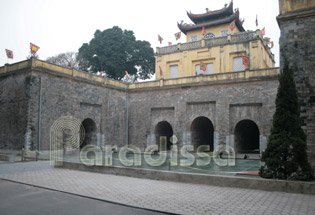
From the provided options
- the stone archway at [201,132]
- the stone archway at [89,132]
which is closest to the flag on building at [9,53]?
the stone archway at [89,132]

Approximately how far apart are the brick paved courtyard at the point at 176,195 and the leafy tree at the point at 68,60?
1054 inches

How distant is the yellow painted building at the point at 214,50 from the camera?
22938mm

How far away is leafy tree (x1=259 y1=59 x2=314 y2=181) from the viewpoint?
7.38 meters

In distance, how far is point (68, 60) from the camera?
119 feet

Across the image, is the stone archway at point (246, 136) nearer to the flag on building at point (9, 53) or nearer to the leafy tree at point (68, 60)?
the flag on building at point (9, 53)

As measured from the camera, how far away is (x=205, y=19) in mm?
28562

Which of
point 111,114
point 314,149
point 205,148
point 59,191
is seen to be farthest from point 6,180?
point 205,148

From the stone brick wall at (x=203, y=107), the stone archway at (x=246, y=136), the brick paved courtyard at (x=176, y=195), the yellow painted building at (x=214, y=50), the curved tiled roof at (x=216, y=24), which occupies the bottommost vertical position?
the brick paved courtyard at (x=176, y=195)

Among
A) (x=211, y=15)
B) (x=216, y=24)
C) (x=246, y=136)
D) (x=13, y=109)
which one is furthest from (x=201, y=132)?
(x=13, y=109)

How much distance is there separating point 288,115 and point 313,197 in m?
→ 2.42

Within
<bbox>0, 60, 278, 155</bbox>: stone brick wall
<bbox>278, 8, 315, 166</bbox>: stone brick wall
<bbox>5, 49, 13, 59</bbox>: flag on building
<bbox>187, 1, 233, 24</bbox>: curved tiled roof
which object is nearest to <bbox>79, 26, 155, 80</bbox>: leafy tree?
<bbox>187, 1, 233, 24</bbox>: curved tiled roof

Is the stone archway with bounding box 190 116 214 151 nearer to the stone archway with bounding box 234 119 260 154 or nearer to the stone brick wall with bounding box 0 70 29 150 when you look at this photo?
the stone archway with bounding box 234 119 260 154

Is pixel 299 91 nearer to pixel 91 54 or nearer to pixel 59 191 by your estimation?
pixel 59 191

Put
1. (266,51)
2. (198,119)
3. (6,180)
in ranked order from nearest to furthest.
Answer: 1. (6,180)
2. (198,119)
3. (266,51)
